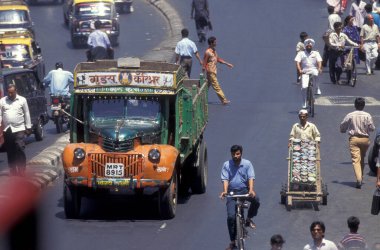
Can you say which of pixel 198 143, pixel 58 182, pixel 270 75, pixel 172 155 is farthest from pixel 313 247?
pixel 270 75

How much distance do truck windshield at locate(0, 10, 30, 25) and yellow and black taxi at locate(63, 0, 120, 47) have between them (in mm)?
1856

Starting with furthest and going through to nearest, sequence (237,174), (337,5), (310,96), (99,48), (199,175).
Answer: (337,5) < (99,48) < (310,96) < (199,175) < (237,174)

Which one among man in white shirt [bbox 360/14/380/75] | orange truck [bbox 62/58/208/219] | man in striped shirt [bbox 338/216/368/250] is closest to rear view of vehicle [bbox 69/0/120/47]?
man in white shirt [bbox 360/14/380/75]

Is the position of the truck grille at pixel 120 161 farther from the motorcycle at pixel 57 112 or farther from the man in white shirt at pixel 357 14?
the man in white shirt at pixel 357 14

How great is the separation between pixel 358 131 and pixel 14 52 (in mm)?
20115

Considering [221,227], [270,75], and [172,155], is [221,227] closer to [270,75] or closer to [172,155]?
[172,155]

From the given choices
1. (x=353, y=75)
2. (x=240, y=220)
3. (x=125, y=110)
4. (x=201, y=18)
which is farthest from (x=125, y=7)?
(x=240, y=220)

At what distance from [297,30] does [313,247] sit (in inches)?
1281

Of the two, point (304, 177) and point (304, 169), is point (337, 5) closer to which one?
point (304, 169)

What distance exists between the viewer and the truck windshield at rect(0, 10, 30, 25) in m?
45.0

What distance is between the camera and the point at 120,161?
1712cm

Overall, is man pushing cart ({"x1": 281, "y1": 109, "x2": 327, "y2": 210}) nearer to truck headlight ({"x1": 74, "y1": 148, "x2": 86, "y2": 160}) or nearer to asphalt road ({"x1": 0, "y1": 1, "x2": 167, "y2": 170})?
truck headlight ({"x1": 74, "y1": 148, "x2": 86, "y2": 160})

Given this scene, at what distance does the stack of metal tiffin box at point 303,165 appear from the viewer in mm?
18031

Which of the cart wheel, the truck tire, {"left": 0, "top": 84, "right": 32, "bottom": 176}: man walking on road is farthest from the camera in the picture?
{"left": 0, "top": 84, "right": 32, "bottom": 176}: man walking on road
